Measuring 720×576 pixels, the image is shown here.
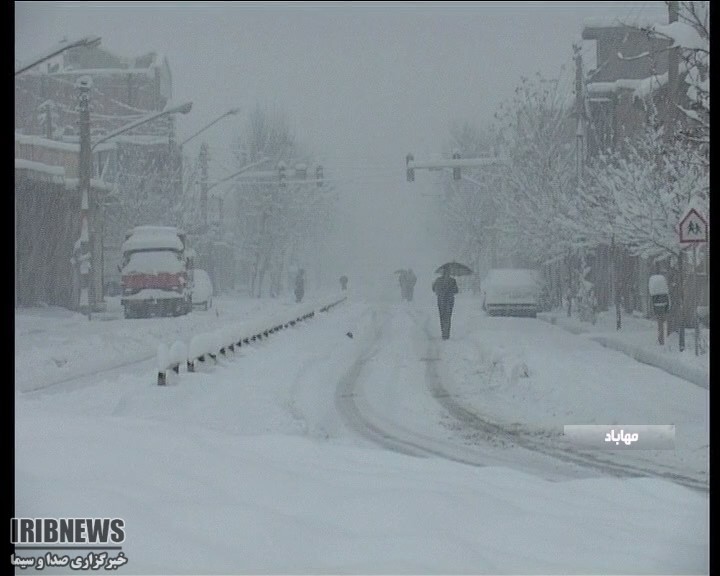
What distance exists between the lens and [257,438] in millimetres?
7816

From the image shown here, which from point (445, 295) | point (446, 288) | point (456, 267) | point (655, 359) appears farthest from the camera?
point (445, 295)

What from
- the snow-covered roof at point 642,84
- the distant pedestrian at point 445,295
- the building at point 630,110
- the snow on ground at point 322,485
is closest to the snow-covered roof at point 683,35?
the building at point 630,110

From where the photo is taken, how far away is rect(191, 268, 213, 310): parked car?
11641mm

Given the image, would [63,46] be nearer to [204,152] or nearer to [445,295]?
[204,152]

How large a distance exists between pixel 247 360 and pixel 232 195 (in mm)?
4727

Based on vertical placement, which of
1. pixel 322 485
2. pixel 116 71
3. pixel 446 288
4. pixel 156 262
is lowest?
pixel 322 485

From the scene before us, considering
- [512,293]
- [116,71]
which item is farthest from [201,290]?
[512,293]

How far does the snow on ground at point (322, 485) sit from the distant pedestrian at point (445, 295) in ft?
9.08

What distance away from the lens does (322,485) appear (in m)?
6.12

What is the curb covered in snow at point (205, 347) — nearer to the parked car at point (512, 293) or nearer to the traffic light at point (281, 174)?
the traffic light at point (281, 174)

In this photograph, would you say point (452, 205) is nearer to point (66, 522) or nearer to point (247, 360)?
point (247, 360)


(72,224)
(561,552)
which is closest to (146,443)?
(561,552)

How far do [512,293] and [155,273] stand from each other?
41.4 feet

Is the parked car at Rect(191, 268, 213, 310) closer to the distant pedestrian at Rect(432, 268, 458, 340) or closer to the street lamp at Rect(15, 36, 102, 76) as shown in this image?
the distant pedestrian at Rect(432, 268, 458, 340)
